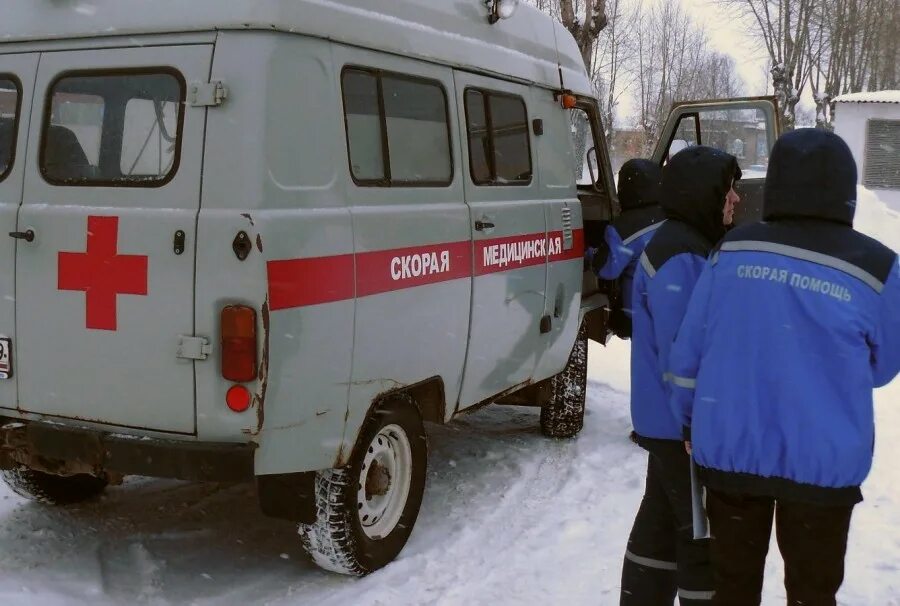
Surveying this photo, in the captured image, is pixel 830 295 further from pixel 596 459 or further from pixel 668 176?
pixel 596 459

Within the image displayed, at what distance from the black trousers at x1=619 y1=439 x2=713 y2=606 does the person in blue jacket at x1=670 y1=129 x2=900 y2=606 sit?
18.3 inches

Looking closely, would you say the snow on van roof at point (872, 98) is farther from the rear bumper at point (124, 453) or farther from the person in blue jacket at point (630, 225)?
the rear bumper at point (124, 453)

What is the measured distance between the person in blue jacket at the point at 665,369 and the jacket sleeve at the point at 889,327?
25.5 inches

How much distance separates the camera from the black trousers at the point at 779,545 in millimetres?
2631

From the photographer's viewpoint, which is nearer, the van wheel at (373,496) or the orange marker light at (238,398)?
the orange marker light at (238,398)

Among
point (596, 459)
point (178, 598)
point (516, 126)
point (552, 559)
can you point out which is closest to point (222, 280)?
point (178, 598)

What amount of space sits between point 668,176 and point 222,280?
1.66m

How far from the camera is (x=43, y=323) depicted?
3.88 m

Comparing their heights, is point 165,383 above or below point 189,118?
below

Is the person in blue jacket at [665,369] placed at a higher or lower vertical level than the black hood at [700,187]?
lower

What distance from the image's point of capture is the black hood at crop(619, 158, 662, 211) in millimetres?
5902

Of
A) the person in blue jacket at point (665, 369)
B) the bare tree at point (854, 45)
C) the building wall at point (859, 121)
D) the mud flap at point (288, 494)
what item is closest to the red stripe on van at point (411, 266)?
Answer: the mud flap at point (288, 494)

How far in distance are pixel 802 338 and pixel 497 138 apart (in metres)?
2.95

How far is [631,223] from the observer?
592 cm
